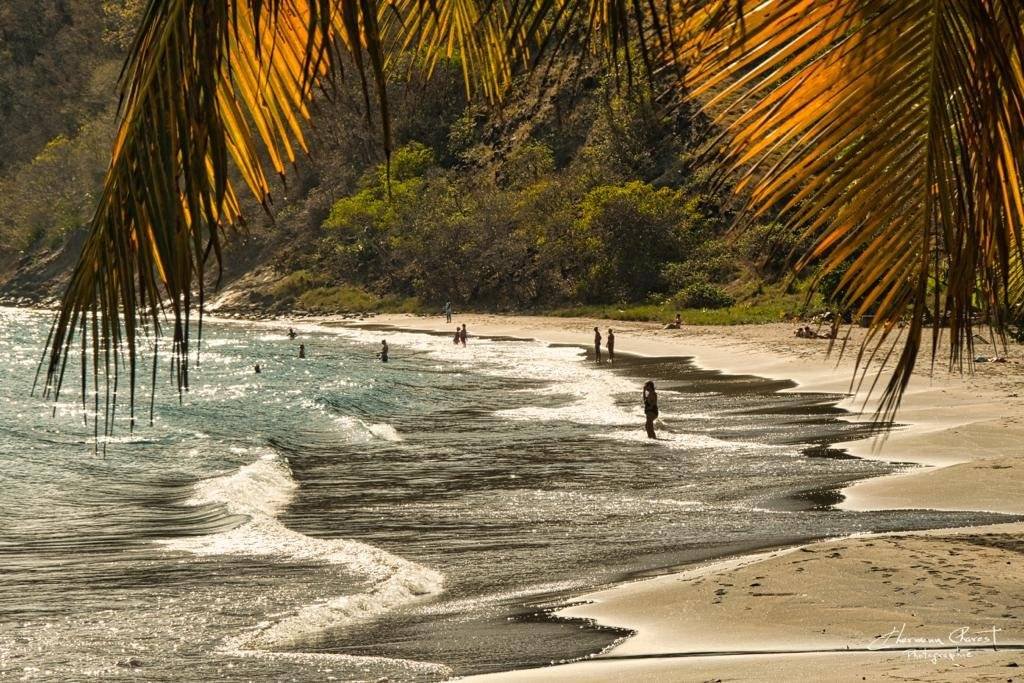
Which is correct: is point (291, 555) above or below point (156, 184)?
below

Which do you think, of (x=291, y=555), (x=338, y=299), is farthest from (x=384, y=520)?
(x=338, y=299)

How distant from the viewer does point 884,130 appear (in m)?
2.67

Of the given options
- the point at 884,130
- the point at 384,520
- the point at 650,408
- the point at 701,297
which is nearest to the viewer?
the point at 884,130

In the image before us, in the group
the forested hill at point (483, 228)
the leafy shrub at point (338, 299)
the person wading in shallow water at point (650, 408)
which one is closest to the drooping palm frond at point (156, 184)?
the person wading in shallow water at point (650, 408)

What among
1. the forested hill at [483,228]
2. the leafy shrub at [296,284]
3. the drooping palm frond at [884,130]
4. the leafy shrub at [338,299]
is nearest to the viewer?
the drooping palm frond at [884,130]

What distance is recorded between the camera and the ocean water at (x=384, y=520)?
416 inches

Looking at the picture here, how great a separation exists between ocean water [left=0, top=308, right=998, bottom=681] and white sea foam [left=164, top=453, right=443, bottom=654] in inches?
1.7

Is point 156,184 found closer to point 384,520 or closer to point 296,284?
point 384,520

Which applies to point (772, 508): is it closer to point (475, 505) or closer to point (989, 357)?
point (475, 505)

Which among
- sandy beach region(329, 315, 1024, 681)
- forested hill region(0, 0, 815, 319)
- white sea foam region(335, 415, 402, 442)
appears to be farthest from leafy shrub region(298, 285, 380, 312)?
sandy beach region(329, 315, 1024, 681)

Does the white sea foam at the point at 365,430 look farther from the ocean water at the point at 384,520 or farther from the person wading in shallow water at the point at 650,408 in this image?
the person wading in shallow water at the point at 650,408

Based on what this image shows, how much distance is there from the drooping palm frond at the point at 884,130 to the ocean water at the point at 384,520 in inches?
A: 285

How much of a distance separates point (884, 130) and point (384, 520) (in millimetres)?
14109

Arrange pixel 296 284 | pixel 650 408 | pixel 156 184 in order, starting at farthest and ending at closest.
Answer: pixel 296 284, pixel 650 408, pixel 156 184
